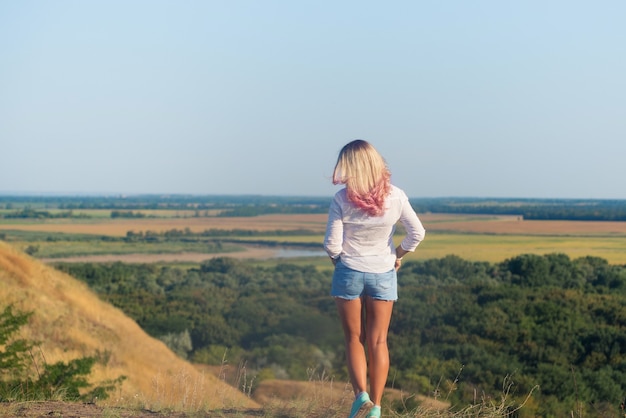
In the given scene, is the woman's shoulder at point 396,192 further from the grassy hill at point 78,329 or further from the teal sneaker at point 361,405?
the grassy hill at point 78,329

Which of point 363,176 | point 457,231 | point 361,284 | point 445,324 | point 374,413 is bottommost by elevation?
point 445,324

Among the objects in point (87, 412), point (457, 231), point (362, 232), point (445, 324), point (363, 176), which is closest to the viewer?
point (363, 176)

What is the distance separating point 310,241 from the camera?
8500 cm

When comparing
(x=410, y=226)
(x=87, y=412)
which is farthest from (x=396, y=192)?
(x=87, y=412)

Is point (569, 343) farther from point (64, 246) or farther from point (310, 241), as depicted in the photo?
point (64, 246)

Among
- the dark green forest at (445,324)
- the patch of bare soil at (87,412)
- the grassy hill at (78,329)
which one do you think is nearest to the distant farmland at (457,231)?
the dark green forest at (445,324)

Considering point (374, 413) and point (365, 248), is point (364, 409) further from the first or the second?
point (365, 248)

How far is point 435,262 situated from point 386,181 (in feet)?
195

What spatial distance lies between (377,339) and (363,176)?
105 cm

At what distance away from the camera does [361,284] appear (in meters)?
4.96

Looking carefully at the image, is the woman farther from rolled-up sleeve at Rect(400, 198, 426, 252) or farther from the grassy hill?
the grassy hill

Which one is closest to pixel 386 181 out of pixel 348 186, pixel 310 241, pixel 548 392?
pixel 348 186

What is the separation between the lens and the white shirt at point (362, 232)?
4.91 metres

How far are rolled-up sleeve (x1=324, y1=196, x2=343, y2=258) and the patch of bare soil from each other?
57.7 inches
